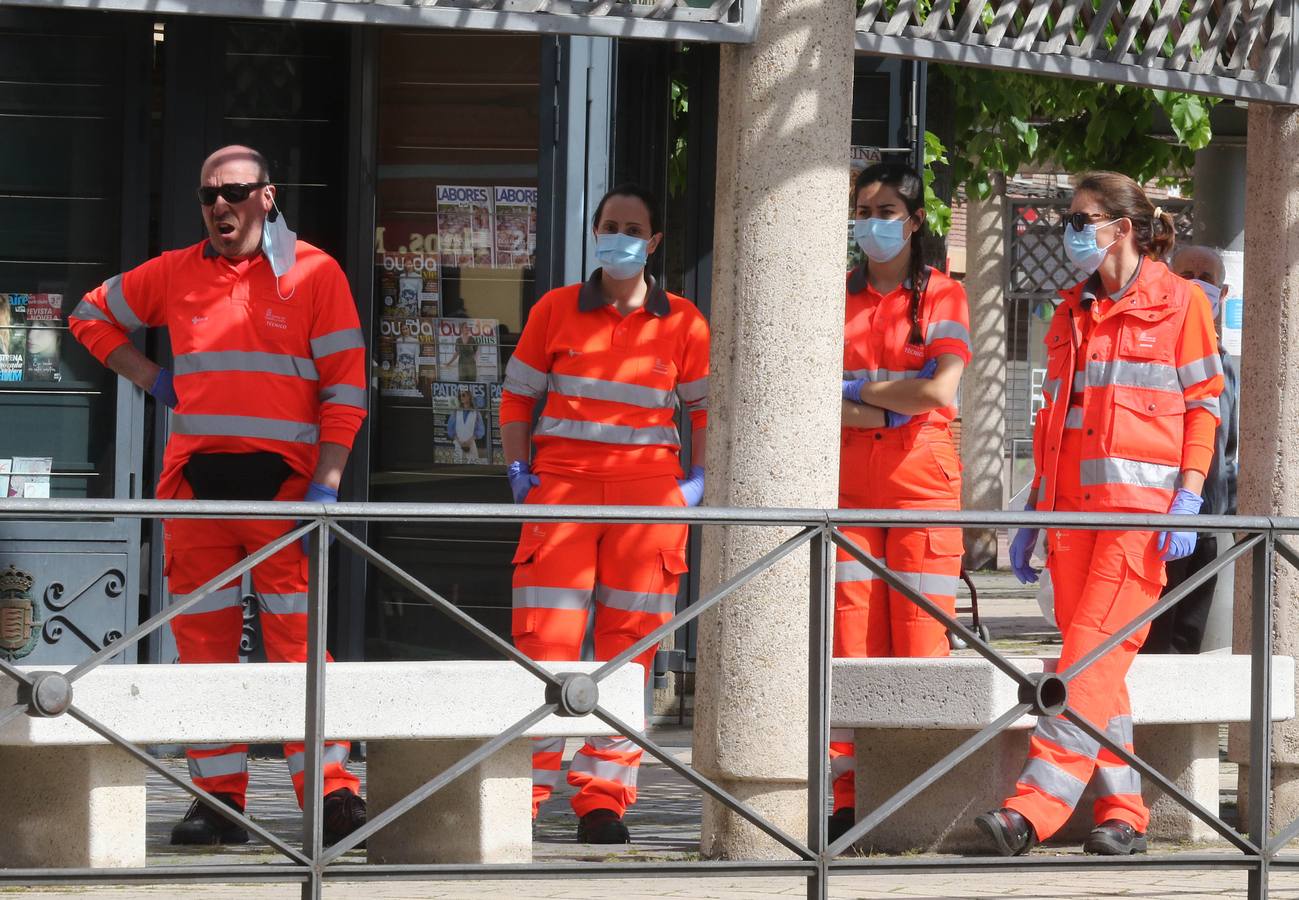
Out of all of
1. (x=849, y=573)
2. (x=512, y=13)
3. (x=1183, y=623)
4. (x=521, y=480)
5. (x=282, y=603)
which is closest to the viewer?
(x=512, y=13)

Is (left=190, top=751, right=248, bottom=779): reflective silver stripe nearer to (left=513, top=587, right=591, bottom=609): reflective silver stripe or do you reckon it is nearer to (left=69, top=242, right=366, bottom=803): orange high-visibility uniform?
(left=69, top=242, right=366, bottom=803): orange high-visibility uniform

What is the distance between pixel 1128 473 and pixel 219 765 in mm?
2643

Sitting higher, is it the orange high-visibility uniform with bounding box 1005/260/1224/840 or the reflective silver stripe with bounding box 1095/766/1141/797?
the orange high-visibility uniform with bounding box 1005/260/1224/840

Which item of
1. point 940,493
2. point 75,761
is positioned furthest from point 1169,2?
point 75,761

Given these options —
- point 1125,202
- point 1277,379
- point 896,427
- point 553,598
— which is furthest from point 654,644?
point 1277,379

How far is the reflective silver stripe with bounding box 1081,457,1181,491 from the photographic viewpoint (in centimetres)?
595

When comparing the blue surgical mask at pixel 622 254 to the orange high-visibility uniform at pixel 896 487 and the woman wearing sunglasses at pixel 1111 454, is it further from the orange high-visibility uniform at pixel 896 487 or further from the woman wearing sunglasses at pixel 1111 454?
the woman wearing sunglasses at pixel 1111 454

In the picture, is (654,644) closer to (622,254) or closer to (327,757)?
(327,757)

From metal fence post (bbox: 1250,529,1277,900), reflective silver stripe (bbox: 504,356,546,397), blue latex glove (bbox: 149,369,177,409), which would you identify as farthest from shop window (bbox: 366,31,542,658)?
metal fence post (bbox: 1250,529,1277,900)

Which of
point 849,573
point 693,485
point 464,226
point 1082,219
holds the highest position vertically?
point 464,226

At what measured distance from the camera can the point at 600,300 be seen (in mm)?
6406

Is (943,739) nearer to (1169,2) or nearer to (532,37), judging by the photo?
(1169,2)

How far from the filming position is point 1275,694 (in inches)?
245

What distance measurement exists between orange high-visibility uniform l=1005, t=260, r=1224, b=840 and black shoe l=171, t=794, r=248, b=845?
2159 millimetres
